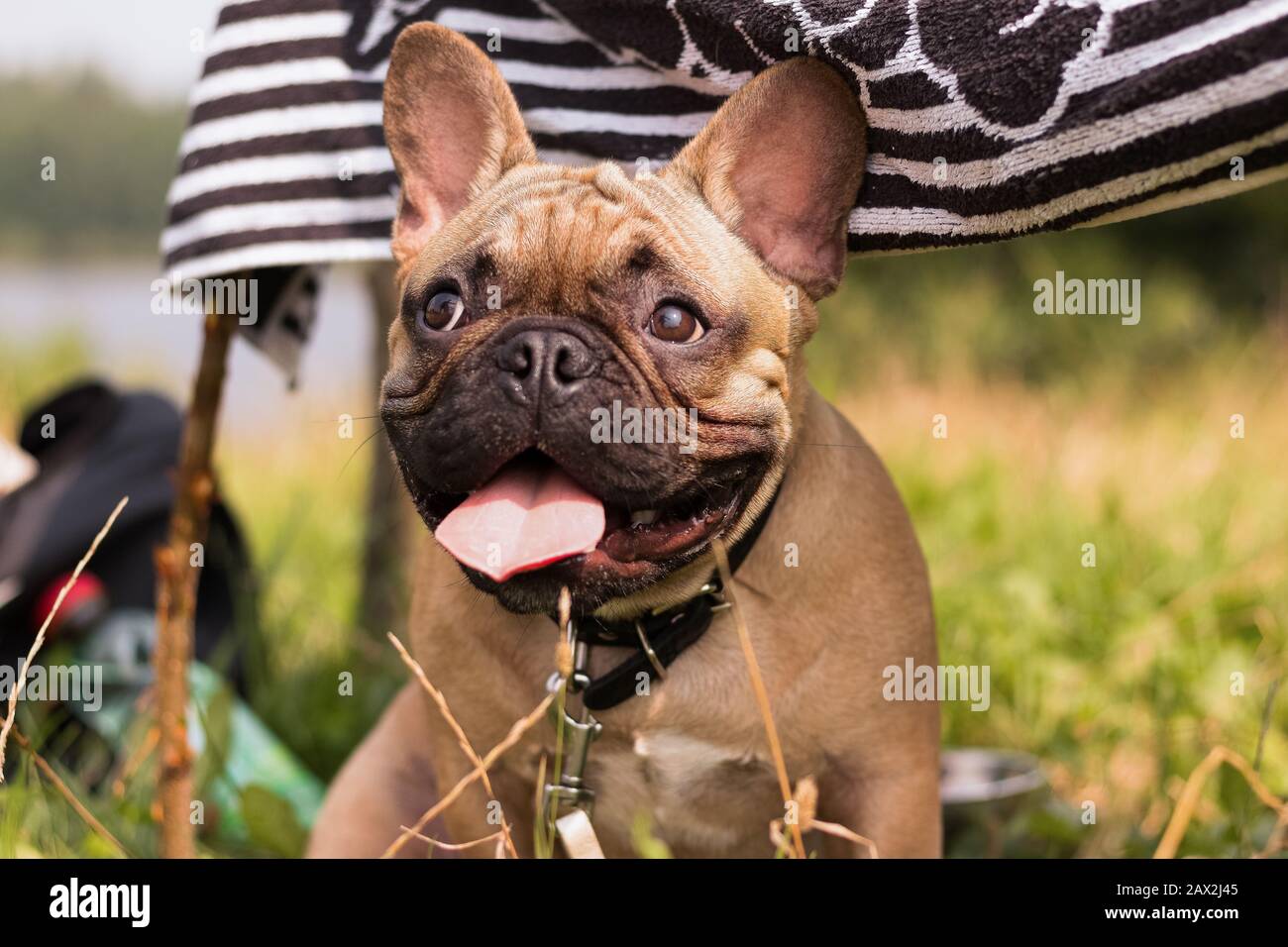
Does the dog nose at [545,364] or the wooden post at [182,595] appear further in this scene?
the wooden post at [182,595]

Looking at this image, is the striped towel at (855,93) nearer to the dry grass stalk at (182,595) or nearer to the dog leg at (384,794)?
the dry grass stalk at (182,595)

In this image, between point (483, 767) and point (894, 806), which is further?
point (894, 806)

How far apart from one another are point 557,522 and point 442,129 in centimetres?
87

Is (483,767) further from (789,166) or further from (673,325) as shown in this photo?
(789,166)

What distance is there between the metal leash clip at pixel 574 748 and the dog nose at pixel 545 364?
1.58 ft

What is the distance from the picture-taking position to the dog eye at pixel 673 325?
84.4 inches

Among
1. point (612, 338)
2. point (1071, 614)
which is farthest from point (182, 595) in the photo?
point (1071, 614)

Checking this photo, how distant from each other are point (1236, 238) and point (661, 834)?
842cm

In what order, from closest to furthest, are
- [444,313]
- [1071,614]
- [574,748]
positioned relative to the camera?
[444,313]
[574,748]
[1071,614]

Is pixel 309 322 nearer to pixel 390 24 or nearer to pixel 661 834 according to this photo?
pixel 390 24

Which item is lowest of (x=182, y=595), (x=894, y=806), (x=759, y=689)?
(x=894, y=806)

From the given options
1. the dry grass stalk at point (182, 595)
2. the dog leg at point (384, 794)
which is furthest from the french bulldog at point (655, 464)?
the dry grass stalk at point (182, 595)

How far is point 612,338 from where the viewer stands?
2.10m

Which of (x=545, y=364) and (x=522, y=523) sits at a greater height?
(x=545, y=364)
